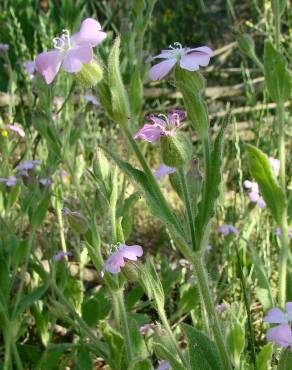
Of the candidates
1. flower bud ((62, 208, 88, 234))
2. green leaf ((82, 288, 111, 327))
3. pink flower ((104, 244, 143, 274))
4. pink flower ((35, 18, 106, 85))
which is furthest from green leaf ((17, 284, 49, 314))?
pink flower ((35, 18, 106, 85))

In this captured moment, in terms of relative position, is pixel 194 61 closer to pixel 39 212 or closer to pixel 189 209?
pixel 189 209

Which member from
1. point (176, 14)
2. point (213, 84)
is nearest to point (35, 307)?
point (213, 84)

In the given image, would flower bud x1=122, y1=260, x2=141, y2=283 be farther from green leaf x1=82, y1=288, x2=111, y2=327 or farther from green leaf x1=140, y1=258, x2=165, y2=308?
green leaf x1=82, y1=288, x2=111, y2=327

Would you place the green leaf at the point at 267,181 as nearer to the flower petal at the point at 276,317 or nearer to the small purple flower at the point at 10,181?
the flower petal at the point at 276,317

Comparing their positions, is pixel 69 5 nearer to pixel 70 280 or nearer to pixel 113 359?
pixel 70 280

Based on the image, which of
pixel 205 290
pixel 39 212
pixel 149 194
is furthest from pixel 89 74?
pixel 39 212

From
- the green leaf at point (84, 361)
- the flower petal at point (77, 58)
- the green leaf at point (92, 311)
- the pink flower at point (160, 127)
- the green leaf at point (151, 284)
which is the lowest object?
the green leaf at point (84, 361)

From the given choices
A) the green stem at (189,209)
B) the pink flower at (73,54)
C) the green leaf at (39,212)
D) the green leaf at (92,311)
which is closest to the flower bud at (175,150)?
the green stem at (189,209)
